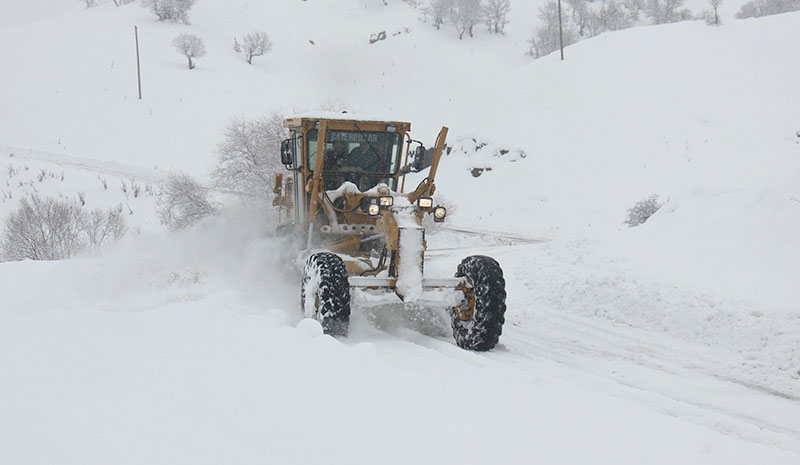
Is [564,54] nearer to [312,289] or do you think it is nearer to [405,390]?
[312,289]

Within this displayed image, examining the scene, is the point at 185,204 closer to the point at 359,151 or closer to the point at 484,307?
the point at 359,151

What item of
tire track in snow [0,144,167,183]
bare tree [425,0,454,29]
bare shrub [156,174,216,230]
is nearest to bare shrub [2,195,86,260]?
bare shrub [156,174,216,230]

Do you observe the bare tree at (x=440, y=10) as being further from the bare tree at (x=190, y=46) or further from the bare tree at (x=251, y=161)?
the bare tree at (x=251, y=161)

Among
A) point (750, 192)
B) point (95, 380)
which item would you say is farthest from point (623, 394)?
point (750, 192)

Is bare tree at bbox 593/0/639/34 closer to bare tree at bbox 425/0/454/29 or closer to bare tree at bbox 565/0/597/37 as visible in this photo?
bare tree at bbox 565/0/597/37

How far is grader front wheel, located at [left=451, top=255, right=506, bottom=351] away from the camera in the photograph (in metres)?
7.36

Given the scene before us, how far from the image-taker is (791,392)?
6.34 m

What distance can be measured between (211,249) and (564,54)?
29.4 meters

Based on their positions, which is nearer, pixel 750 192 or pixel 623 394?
pixel 623 394

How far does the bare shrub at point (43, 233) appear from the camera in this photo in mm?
16812

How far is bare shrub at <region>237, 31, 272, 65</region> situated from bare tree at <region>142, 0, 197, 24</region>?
292 inches

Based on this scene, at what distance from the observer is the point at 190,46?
1645 inches

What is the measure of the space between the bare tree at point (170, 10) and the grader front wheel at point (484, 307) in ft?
157

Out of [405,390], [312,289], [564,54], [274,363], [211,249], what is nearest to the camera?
[405,390]
